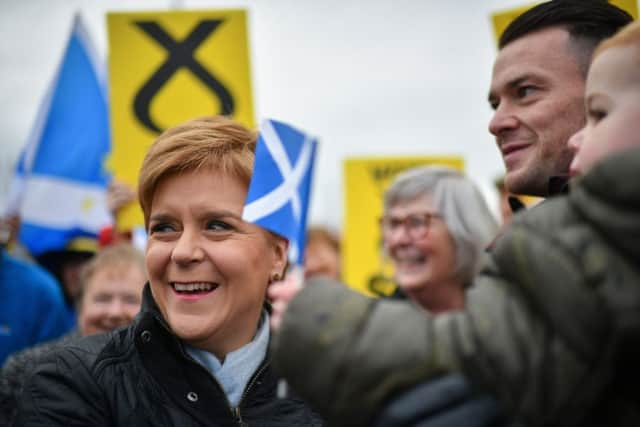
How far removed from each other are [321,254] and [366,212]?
0.67 meters

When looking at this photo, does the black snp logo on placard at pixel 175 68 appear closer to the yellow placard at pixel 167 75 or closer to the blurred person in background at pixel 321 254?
the yellow placard at pixel 167 75

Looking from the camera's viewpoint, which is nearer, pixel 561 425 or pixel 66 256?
pixel 561 425

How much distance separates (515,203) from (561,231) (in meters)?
1.35

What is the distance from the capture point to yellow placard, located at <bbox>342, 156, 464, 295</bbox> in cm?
688

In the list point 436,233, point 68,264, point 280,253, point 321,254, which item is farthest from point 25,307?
point 280,253

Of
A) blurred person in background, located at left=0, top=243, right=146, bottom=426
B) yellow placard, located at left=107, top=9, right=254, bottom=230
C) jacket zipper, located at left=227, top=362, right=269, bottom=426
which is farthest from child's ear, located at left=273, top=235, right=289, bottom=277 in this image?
yellow placard, located at left=107, top=9, right=254, bottom=230

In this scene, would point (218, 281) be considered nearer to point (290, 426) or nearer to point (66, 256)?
point (290, 426)

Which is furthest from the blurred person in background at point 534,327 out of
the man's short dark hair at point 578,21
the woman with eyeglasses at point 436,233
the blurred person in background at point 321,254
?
the blurred person in background at point 321,254

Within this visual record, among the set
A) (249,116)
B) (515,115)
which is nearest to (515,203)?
(515,115)

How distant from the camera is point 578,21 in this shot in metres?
2.65

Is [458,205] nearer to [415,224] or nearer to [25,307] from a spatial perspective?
[415,224]

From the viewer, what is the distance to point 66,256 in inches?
261

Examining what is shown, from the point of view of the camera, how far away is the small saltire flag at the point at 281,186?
7.12ft

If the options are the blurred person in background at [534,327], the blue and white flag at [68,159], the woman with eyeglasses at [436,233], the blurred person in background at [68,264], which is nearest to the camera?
the blurred person in background at [534,327]
